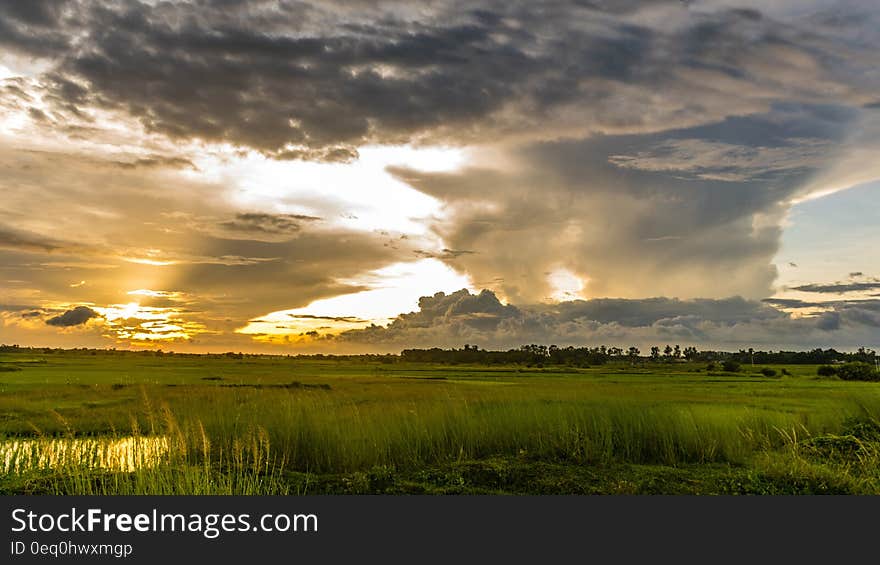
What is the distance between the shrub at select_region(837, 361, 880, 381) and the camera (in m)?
73.4

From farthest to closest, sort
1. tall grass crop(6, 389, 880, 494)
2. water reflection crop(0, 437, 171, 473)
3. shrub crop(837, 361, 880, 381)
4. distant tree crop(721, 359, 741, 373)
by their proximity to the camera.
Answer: distant tree crop(721, 359, 741, 373)
shrub crop(837, 361, 880, 381)
tall grass crop(6, 389, 880, 494)
water reflection crop(0, 437, 171, 473)

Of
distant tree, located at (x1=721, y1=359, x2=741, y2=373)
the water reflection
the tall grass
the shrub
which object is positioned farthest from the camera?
distant tree, located at (x1=721, y1=359, x2=741, y2=373)

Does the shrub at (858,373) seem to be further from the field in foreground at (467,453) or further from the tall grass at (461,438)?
the tall grass at (461,438)

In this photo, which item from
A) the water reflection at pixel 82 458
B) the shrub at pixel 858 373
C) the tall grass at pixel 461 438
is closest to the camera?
the water reflection at pixel 82 458

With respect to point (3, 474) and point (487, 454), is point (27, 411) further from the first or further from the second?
point (487, 454)

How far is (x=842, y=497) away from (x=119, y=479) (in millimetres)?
13768

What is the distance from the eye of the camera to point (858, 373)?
74.9 m

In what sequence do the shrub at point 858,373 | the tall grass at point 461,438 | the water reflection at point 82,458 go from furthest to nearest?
the shrub at point 858,373
the tall grass at point 461,438
the water reflection at point 82,458

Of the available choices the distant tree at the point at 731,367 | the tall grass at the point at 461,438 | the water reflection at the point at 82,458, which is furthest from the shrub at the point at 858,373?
the water reflection at the point at 82,458

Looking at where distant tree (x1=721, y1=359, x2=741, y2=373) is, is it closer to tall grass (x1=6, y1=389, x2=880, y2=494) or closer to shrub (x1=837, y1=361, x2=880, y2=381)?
shrub (x1=837, y1=361, x2=880, y2=381)

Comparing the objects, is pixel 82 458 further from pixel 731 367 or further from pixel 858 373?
pixel 731 367

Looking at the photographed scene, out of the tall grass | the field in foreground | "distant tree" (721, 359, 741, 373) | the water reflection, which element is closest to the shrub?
→ "distant tree" (721, 359, 741, 373)

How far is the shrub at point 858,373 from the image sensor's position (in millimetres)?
73375

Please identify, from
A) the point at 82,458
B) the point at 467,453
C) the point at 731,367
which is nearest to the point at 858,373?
the point at 731,367
